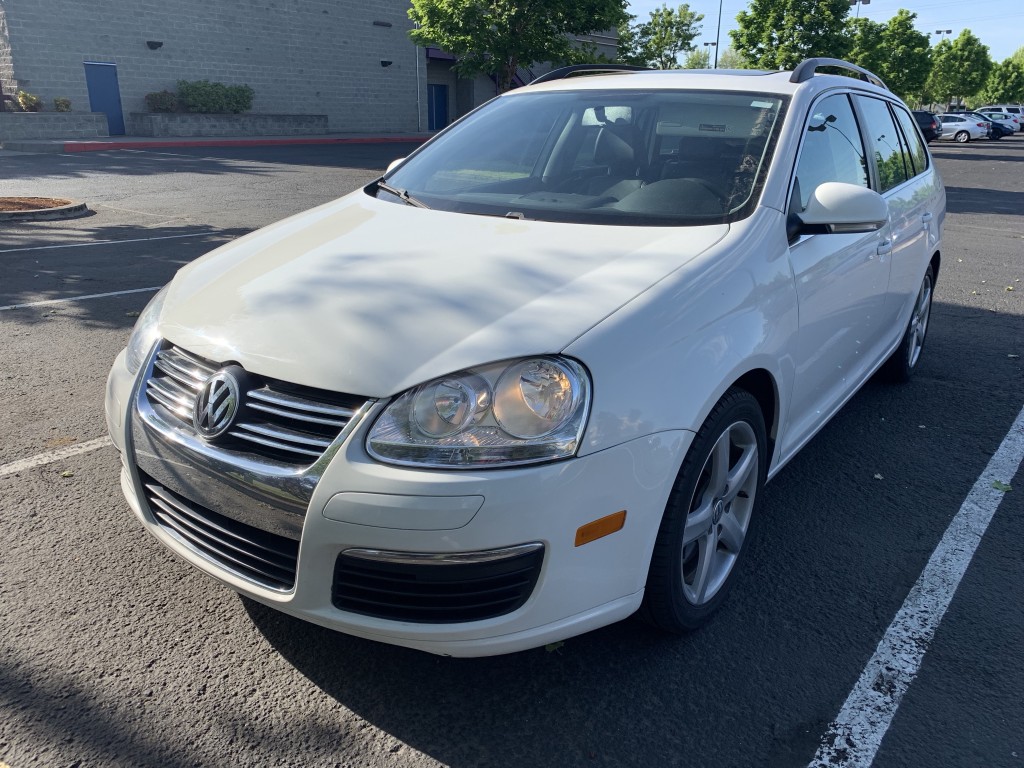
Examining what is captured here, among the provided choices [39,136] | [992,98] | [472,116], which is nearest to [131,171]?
[39,136]

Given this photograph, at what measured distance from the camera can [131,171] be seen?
16.1 m

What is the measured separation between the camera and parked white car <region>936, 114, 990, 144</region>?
4422cm

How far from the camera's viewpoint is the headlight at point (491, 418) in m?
1.97

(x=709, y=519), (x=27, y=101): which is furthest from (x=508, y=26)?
(x=709, y=519)

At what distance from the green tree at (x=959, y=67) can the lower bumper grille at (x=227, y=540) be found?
8213cm

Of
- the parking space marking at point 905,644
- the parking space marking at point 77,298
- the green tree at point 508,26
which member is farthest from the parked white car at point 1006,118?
the parking space marking at point 905,644

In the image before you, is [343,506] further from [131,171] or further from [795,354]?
[131,171]

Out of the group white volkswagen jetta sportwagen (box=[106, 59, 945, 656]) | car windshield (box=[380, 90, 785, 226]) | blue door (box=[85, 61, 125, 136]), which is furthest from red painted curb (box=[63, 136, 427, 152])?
white volkswagen jetta sportwagen (box=[106, 59, 945, 656])

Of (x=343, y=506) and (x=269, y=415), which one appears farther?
(x=269, y=415)

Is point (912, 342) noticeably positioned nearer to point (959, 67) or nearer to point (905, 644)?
point (905, 644)

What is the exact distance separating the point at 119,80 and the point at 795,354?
29.0m

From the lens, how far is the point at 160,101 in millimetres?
27156

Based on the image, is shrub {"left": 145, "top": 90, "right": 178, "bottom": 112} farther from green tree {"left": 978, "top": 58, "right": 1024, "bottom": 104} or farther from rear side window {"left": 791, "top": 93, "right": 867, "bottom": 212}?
green tree {"left": 978, "top": 58, "right": 1024, "bottom": 104}

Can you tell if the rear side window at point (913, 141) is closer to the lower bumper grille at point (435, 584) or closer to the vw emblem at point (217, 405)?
the lower bumper grille at point (435, 584)
